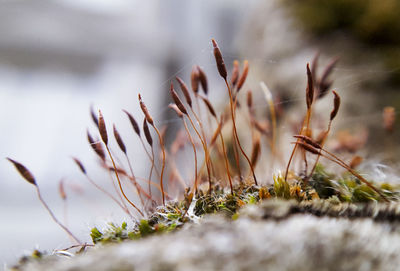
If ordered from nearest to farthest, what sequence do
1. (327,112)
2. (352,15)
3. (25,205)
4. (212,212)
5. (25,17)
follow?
(212,212) < (327,112) < (352,15) < (25,205) < (25,17)

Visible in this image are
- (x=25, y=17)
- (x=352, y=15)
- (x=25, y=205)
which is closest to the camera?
(x=352, y=15)

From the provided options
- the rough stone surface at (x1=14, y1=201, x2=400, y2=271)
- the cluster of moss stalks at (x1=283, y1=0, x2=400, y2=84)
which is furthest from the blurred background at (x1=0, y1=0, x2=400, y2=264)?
the rough stone surface at (x1=14, y1=201, x2=400, y2=271)

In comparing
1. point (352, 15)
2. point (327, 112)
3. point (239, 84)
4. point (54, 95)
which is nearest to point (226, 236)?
point (239, 84)

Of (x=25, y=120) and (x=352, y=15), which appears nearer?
(x=352, y=15)

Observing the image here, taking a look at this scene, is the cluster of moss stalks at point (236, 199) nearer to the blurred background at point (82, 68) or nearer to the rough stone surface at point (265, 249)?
the rough stone surface at point (265, 249)

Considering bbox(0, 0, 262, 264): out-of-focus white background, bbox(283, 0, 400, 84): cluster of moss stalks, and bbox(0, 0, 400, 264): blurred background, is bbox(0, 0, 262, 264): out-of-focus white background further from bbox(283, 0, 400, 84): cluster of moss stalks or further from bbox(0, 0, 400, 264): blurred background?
bbox(283, 0, 400, 84): cluster of moss stalks

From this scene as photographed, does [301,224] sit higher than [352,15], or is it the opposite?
[352,15]

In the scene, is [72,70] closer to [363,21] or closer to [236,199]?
[363,21]

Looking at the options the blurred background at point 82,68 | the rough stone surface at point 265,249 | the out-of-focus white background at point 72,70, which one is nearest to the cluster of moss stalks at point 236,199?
the rough stone surface at point 265,249

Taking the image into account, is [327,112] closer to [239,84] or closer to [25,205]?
[239,84]
